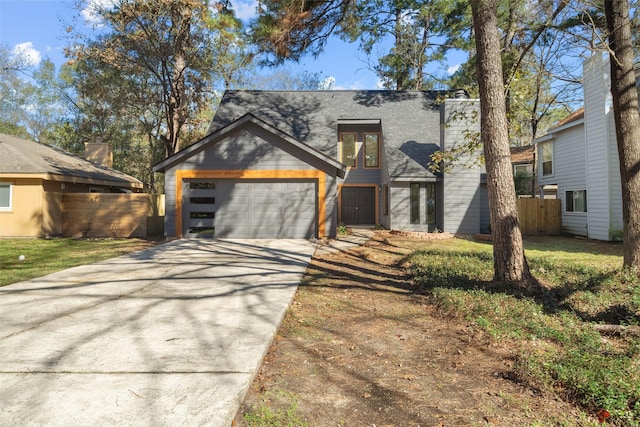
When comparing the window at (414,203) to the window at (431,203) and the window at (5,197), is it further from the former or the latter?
the window at (5,197)

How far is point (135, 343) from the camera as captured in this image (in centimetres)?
385

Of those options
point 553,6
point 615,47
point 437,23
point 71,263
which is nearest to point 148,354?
point 71,263

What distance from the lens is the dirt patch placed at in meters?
2.71

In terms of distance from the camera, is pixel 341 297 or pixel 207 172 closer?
pixel 341 297

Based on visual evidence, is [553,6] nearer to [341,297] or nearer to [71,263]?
[341,297]

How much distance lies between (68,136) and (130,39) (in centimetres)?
1855

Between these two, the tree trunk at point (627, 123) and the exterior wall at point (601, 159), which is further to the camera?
the exterior wall at point (601, 159)

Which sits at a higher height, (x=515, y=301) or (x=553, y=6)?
(x=553, y=6)

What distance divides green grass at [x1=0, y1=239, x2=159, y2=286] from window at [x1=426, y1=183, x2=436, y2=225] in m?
12.1

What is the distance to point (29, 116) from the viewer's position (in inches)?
1430

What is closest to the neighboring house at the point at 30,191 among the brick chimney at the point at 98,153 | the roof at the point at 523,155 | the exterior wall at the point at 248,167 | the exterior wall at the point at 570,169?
the exterior wall at the point at 248,167

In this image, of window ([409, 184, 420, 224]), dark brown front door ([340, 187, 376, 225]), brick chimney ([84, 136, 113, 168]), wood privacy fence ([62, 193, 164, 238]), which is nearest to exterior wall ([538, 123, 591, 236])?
window ([409, 184, 420, 224])

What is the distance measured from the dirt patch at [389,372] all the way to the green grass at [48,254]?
6.17m

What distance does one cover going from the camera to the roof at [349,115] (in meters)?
17.9
